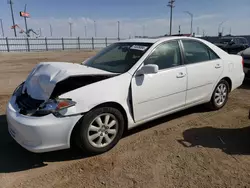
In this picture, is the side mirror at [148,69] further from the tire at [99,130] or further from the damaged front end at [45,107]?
the damaged front end at [45,107]

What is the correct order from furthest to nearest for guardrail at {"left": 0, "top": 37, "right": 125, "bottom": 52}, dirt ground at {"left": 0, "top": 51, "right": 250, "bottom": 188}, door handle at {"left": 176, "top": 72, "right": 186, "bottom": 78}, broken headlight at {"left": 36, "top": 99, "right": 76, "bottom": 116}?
guardrail at {"left": 0, "top": 37, "right": 125, "bottom": 52}
door handle at {"left": 176, "top": 72, "right": 186, "bottom": 78}
broken headlight at {"left": 36, "top": 99, "right": 76, "bottom": 116}
dirt ground at {"left": 0, "top": 51, "right": 250, "bottom": 188}

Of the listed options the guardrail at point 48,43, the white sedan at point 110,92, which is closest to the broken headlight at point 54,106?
the white sedan at point 110,92

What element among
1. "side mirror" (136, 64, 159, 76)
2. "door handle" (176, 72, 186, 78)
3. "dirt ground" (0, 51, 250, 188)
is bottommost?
"dirt ground" (0, 51, 250, 188)

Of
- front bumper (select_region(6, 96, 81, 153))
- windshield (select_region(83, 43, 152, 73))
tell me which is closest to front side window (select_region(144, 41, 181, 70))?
windshield (select_region(83, 43, 152, 73))

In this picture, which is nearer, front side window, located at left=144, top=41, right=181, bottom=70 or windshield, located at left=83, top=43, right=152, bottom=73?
windshield, located at left=83, top=43, right=152, bottom=73

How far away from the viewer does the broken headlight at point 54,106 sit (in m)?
2.59

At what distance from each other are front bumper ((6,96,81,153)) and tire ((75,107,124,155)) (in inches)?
5.8

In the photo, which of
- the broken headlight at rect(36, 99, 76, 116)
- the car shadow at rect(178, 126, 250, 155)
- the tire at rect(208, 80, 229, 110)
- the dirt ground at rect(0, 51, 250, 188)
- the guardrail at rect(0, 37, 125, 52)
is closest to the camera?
the dirt ground at rect(0, 51, 250, 188)

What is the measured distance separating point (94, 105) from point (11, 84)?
5951mm

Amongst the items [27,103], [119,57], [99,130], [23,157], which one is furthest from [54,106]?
[119,57]

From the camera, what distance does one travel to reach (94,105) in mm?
2793

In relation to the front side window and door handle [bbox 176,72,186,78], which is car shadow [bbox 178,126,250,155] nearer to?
door handle [bbox 176,72,186,78]

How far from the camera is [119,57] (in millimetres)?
3811

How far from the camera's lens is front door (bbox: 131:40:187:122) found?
128 inches
